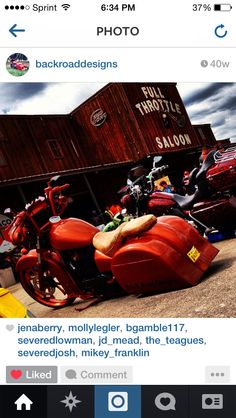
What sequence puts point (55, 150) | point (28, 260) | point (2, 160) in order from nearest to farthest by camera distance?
1. point (28, 260)
2. point (2, 160)
3. point (55, 150)

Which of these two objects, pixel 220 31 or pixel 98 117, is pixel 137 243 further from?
pixel 98 117

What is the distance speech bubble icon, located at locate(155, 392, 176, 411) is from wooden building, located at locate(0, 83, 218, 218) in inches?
446

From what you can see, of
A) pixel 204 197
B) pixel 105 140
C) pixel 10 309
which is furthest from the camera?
pixel 105 140

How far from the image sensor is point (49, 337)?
192 centimetres

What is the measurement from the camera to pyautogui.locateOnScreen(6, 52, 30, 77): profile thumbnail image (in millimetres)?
2119

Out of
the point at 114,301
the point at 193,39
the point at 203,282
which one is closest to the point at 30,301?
the point at 114,301

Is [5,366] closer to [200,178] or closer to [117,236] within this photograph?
[117,236]

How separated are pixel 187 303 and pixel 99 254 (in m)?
1.01

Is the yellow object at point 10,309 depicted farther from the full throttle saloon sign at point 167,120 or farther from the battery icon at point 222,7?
the full throttle saloon sign at point 167,120

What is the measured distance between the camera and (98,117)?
1524 centimetres

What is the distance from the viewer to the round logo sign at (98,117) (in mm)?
15195

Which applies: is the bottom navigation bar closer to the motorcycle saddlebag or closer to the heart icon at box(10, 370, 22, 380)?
the heart icon at box(10, 370, 22, 380)

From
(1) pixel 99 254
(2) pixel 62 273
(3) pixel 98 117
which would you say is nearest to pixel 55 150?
(3) pixel 98 117

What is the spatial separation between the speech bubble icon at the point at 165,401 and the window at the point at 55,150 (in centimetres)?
1244
